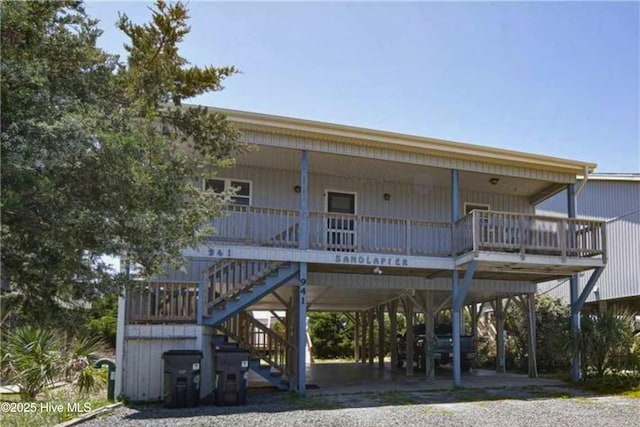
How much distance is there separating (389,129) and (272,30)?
3707 millimetres

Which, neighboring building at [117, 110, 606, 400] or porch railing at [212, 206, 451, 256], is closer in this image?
neighboring building at [117, 110, 606, 400]

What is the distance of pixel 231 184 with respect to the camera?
47.1 feet


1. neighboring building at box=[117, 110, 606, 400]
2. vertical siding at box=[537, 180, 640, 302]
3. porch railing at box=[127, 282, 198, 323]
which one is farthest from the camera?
vertical siding at box=[537, 180, 640, 302]

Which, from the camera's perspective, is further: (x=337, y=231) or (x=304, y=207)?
(x=337, y=231)

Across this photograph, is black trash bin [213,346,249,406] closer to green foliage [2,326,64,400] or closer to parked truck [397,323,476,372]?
green foliage [2,326,64,400]

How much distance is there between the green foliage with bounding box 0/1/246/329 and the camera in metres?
5.64

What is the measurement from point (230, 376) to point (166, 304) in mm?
1930

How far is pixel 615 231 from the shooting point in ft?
63.3

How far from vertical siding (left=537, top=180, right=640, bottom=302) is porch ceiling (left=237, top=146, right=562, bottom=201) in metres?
3.39

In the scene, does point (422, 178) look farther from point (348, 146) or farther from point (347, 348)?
point (347, 348)

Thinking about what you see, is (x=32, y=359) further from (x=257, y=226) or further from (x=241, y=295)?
(x=257, y=226)

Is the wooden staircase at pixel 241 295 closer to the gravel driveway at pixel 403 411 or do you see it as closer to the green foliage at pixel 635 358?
the gravel driveway at pixel 403 411

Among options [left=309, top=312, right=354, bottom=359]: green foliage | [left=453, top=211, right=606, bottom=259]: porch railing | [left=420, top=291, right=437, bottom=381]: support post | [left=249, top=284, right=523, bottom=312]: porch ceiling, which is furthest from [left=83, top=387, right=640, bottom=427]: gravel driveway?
[left=309, top=312, right=354, bottom=359]: green foliage

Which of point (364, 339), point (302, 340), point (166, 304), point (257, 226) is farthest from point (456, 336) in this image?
point (364, 339)
